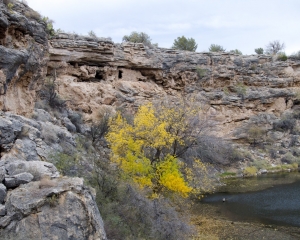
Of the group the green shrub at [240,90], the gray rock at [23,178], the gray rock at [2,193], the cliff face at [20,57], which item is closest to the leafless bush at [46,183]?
the gray rock at [23,178]

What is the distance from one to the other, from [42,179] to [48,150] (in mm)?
3129

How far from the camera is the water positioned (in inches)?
589

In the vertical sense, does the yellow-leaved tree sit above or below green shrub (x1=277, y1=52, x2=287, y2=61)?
below

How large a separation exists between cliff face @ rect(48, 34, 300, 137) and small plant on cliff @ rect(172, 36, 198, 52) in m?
7.22

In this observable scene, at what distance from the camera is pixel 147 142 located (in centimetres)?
1273

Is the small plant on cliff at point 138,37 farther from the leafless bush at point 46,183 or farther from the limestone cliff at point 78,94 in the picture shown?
the leafless bush at point 46,183

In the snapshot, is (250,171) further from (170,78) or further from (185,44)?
(185,44)

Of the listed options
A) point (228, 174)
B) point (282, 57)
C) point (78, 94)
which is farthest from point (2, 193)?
point (282, 57)

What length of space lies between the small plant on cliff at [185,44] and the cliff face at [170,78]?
23.7 ft

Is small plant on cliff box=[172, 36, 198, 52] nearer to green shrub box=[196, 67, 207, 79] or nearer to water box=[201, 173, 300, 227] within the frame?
green shrub box=[196, 67, 207, 79]

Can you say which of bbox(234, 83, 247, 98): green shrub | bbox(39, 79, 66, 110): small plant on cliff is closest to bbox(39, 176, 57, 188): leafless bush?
bbox(39, 79, 66, 110): small plant on cliff

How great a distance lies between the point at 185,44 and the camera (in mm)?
40844

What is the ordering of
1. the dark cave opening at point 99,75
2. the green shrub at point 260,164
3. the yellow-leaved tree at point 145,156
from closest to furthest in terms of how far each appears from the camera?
the yellow-leaved tree at point 145,156 < the dark cave opening at point 99,75 < the green shrub at point 260,164

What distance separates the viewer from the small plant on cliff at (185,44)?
4078 cm
